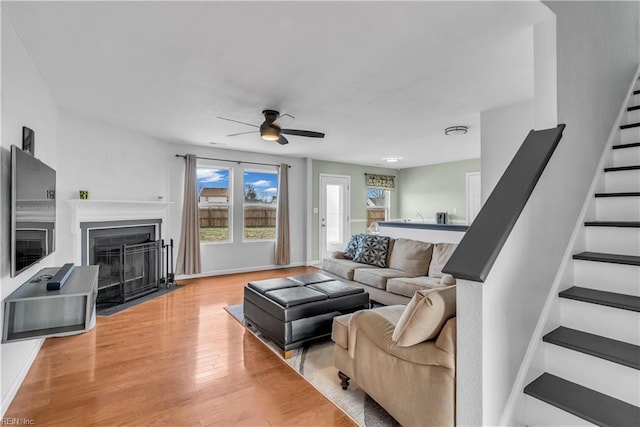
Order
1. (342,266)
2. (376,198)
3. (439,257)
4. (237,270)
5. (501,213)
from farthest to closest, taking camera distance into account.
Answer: (376,198), (237,270), (342,266), (439,257), (501,213)

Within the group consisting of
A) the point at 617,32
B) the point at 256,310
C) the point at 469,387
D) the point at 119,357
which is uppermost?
the point at 617,32

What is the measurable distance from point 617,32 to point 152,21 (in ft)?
11.0

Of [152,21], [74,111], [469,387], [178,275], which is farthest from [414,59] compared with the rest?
[178,275]

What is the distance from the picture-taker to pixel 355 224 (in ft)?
25.4

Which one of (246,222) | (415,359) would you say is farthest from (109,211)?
(415,359)

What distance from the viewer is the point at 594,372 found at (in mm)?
1396

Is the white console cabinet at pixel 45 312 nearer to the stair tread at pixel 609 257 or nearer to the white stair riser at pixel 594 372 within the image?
the white stair riser at pixel 594 372

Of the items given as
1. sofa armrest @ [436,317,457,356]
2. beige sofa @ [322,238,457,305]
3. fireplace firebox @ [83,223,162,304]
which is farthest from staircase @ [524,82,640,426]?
fireplace firebox @ [83,223,162,304]

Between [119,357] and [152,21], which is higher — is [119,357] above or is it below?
below

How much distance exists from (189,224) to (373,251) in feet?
10.5

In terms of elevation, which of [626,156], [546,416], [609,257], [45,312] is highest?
[626,156]

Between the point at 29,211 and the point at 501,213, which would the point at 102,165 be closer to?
the point at 29,211

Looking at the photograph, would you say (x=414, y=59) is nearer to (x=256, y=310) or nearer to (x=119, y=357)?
(x=256, y=310)

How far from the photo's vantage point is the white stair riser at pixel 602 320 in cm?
146
